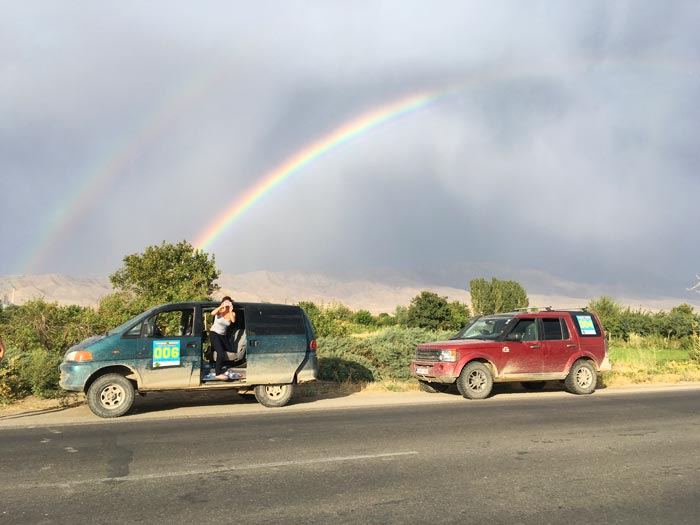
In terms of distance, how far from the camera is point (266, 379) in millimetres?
11820

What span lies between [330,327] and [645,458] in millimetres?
20870

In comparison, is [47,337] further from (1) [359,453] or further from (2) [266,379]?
(1) [359,453]

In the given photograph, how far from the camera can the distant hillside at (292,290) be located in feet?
469

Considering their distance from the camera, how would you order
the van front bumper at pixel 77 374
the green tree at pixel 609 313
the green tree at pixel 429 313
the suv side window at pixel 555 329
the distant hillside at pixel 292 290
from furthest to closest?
the distant hillside at pixel 292 290
the green tree at pixel 429 313
the green tree at pixel 609 313
the suv side window at pixel 555 329
the van front bumper at pixel 77 374

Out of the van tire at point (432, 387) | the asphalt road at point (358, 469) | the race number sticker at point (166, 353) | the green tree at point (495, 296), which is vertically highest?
the green tree at point (495, 296)

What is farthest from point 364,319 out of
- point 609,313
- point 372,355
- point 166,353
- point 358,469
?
point 358,469

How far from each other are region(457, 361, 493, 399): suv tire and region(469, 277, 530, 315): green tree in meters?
79.3

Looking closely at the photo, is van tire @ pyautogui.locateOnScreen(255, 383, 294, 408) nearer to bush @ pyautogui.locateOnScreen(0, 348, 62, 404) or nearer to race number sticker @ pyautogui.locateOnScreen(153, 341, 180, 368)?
race number sticker @ pyautogui.locateOnScreen(153, 341, 180, 368)

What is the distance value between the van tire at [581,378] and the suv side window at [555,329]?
2.66ft

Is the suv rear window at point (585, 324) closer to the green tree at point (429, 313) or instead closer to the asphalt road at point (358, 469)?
the asphalt road at point (358, 469)

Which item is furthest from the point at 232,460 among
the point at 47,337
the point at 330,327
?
the point at 330,327

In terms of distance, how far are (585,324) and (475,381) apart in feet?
12.2

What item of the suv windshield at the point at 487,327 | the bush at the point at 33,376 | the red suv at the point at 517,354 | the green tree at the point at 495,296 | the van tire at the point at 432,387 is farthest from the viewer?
the green tree at the point at 495,296

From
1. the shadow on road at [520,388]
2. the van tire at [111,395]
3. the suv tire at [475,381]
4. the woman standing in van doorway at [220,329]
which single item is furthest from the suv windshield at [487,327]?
the van tire at [111,395]
